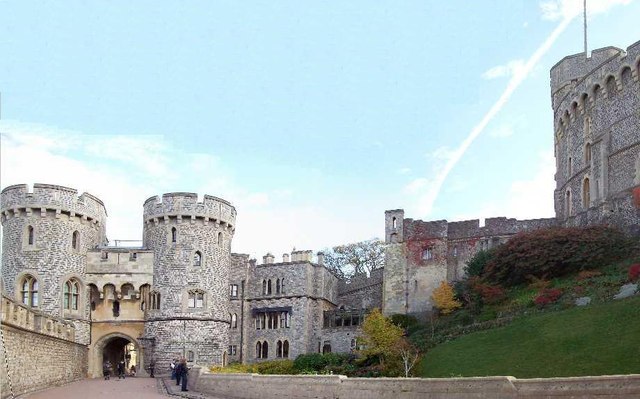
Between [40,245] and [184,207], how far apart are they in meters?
7.79

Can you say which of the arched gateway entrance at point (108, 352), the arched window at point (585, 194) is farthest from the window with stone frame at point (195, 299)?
the arched window at point (585, 194)

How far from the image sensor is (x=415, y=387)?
18.8 m

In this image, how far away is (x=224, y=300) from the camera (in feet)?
146

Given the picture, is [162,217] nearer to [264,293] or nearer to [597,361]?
[264,293]

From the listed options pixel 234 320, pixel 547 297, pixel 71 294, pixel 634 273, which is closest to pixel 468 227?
pixel 547 297

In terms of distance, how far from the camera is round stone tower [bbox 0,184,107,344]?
3978 cm

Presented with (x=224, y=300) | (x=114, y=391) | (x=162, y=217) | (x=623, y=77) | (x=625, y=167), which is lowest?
(x=114, y=391)

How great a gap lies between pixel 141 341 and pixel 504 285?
1998 cm

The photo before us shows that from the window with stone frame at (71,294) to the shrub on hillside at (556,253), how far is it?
22177 millimetres

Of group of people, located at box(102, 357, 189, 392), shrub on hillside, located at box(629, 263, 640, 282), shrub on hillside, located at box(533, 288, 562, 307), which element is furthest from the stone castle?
shrub on hillside, located at box(629, 263, 640, 282)

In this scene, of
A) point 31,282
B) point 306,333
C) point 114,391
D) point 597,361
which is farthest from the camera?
point 306,333

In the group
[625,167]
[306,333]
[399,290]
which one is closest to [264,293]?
[306,333]

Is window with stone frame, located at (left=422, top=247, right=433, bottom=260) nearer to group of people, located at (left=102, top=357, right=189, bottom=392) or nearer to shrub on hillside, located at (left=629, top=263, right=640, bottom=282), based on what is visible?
group of people, located at (left=102, top=357, right=189, bottom=392)

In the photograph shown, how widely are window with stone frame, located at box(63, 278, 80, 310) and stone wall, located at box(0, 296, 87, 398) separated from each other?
3.22 m
